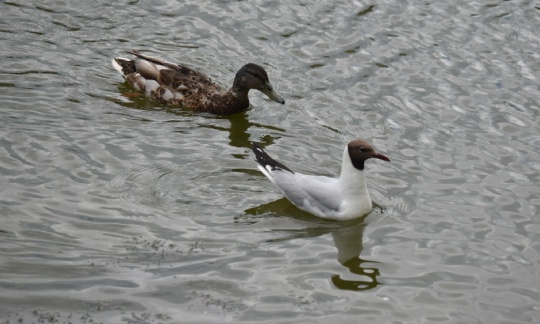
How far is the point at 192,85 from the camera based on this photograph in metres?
14.5

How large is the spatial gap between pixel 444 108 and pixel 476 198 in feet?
8.92

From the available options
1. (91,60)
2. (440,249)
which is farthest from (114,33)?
(440,249)

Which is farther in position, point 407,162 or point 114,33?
point 114,33

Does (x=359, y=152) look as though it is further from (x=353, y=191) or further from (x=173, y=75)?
(x=173, y=75)

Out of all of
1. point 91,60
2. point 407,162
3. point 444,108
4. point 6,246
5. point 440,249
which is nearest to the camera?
point 6,246

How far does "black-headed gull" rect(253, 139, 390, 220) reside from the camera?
1113 cm

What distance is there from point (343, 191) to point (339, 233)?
522 millimetres

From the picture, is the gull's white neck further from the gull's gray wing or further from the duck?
the duck

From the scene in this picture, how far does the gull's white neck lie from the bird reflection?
139 mm

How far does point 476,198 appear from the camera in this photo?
1170 cm

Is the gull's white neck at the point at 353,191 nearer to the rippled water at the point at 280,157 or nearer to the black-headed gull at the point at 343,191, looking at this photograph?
the black-headed gull at the point at 343,191

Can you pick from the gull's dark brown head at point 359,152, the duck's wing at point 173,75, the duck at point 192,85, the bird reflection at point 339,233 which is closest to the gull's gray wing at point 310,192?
the bird reflection at point 339,233

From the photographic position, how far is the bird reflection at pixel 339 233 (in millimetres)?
9898

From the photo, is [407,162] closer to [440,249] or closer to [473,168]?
[473,168]
